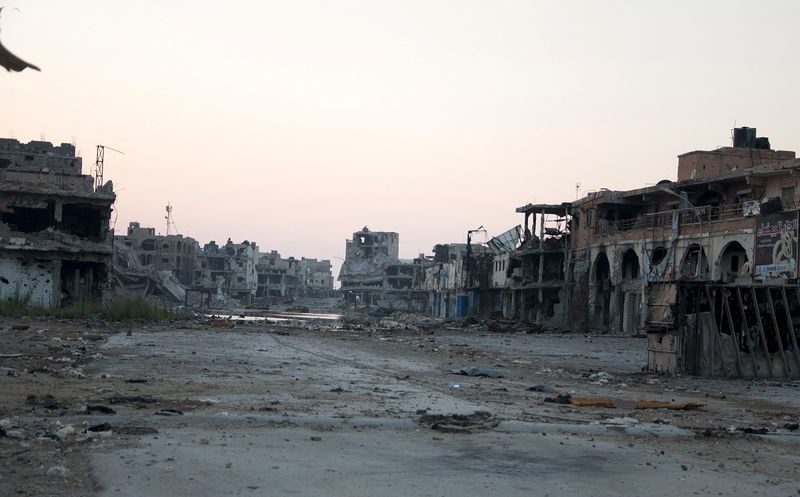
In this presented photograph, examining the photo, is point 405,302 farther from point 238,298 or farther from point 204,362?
point 204,362

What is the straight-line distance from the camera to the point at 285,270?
163 metres

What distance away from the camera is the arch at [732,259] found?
43.3m

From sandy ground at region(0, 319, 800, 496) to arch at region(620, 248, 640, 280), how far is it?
3619cm

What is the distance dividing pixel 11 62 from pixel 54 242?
147ft

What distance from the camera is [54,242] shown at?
49750mm

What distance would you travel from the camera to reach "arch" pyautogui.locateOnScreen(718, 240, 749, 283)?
142 ft

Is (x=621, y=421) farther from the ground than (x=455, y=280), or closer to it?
closer to it

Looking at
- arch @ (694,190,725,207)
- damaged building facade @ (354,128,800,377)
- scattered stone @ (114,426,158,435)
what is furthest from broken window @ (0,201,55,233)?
scattered stone @ (114,426,158,435)

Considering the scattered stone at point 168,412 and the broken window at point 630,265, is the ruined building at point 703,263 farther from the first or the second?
the scattered stone at point 168,412

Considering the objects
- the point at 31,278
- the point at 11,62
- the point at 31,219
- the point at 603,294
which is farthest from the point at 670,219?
the point at 11,62

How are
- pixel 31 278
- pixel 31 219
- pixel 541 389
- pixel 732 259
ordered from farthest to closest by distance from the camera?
pixel 31 219
pixel 31 278
pixel 732 259
pixel 541 389

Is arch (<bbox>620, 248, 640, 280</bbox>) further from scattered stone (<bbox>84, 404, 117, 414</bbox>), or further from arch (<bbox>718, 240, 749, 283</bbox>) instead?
scattered stone (<bbox>84, 404, 117, 414</bbox>)

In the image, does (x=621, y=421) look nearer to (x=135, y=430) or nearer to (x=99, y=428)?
(x=135, y=430)

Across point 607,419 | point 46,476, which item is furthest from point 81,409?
point 607,419
